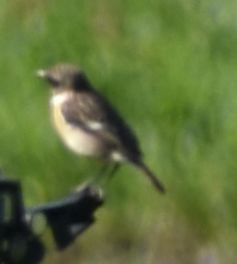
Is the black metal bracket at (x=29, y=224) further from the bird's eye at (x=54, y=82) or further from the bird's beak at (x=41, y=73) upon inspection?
the bird's eye at (x=54, y=82)

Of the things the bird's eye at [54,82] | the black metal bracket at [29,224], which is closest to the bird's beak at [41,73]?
the bird's eye at [54,82]

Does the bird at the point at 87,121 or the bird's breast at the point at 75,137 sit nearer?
the bird at the point at 87,121

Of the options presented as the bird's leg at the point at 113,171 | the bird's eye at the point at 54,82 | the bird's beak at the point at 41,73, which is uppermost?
the bird's beak at the point at 41,73

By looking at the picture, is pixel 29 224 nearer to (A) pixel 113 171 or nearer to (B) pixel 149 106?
(A) pixel 113 171

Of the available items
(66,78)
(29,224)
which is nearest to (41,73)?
(66,78)

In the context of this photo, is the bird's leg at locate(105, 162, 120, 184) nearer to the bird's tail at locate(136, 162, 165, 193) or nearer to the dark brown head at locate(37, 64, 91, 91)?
the bird's tail at locate(136, 162, 165, 193)

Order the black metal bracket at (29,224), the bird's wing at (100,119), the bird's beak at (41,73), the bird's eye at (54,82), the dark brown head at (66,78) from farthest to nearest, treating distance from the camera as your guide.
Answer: the bird's eye at (54,82), the dark brown head at (66,78), the bird's beak at (41,73), the bird's wing at (100,119), the black metal bracket at (29,224)
